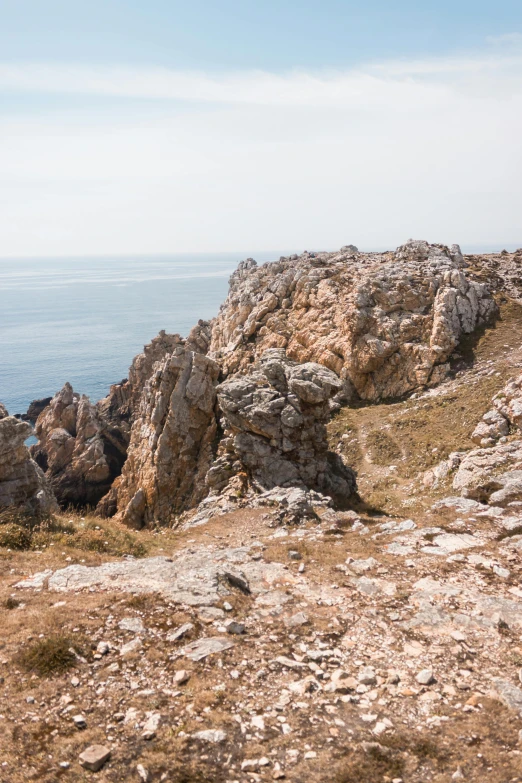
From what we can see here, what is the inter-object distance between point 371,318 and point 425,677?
4923cm

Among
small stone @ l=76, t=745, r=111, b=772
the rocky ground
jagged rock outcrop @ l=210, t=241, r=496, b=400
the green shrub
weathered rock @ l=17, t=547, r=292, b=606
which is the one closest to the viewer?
small stone @ l=76, t=745, r=111, b=772

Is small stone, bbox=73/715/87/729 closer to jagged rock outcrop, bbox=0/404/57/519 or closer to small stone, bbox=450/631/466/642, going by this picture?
small stone, bbox=450/631/466/642

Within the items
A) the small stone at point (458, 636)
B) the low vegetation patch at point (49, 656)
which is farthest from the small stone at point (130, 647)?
the small stone at point (458, 636)

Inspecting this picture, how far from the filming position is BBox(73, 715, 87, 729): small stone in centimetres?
795

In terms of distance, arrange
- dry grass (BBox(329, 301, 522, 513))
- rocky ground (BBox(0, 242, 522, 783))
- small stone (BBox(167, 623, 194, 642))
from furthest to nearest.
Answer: dry grass (BBox(329, 301, 522, 513)) → small stone (BBox(167, 623, 194, 642)) → rocky ground (BBox(0, 242, 522, 783))

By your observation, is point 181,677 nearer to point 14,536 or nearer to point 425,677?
point 425,677

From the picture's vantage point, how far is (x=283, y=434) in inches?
1148

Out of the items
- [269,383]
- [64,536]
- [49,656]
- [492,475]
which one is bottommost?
[492,475]

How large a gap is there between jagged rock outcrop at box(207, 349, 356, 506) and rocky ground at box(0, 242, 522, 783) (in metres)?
8.25

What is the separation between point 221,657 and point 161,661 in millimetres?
1325

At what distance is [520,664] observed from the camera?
9.88 m

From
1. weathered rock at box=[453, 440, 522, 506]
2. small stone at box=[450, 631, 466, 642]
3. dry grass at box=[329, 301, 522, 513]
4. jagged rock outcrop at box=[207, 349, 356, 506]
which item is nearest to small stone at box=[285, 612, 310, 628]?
small stone at box=[450, 631, 466, 642]

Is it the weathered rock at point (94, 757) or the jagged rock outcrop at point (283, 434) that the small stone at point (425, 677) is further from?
the jagged rock outcrop at point (283, 434)

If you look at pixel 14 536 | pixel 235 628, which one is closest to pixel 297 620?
pixel 235 628
